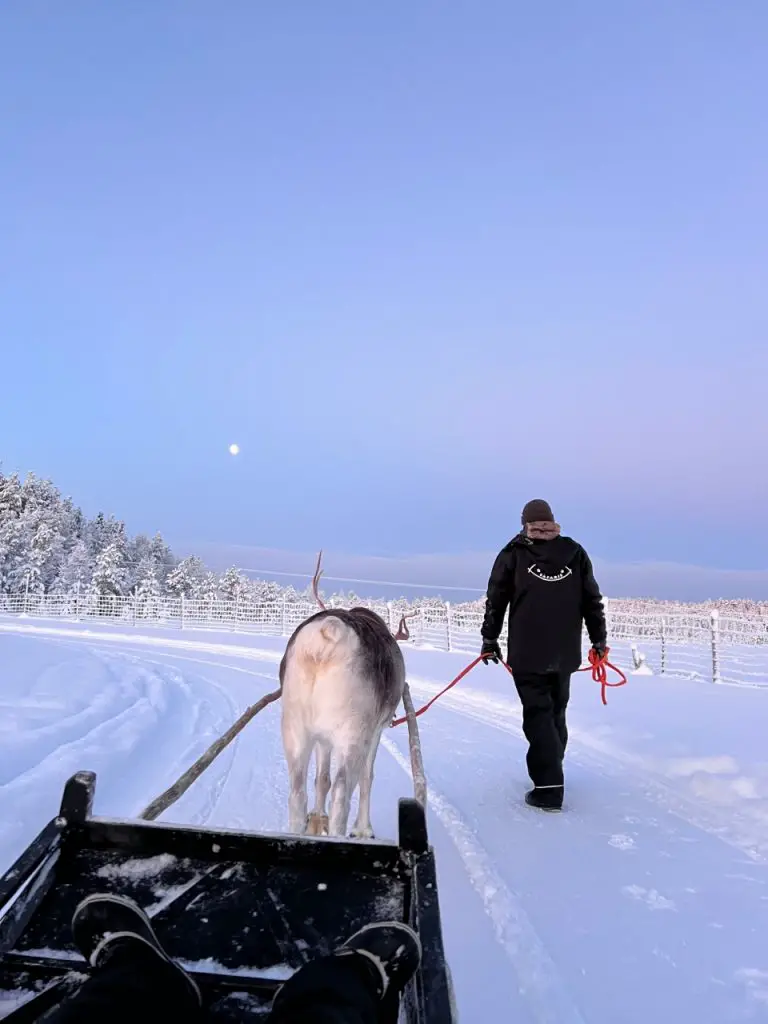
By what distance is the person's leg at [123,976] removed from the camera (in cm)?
130

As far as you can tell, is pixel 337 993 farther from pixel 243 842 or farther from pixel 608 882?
pixel 608 882

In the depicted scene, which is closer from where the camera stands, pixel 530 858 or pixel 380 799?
pixel 530 858

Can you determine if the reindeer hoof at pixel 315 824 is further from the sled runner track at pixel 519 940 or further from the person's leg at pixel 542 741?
the person's leg at pixel 542 741


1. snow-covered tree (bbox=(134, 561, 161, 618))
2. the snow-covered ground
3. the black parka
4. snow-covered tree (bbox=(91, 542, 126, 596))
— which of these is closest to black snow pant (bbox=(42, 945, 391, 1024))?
the snow-covered ground

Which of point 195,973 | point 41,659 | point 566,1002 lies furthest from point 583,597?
point 41,659

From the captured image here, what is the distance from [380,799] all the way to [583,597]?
84.7 inches

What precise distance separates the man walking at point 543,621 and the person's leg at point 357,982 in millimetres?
3300

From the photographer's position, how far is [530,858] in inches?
144

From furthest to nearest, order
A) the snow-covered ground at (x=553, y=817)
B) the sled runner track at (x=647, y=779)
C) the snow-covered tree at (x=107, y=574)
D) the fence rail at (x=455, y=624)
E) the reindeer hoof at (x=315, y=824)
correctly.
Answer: the snow-covered tree at (x=107, y=574) < the fence rail at (x=455, y=624) < the sled runner track at (x=647, y=779) < the reindeer hoof at (x=315, y=824) < the snow-covered ground at (x=553, y=817)

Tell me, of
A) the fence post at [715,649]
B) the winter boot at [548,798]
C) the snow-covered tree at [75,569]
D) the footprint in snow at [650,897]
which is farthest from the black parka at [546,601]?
the snow-covered tree at [75,569]

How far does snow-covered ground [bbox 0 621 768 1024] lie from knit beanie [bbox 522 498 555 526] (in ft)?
6.83

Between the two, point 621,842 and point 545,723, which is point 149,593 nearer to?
point 545,723

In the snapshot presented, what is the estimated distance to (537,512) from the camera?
16.4 ft

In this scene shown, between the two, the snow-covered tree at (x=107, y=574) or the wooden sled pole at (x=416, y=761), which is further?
the snow-covered tree at (x=107, y=574)
